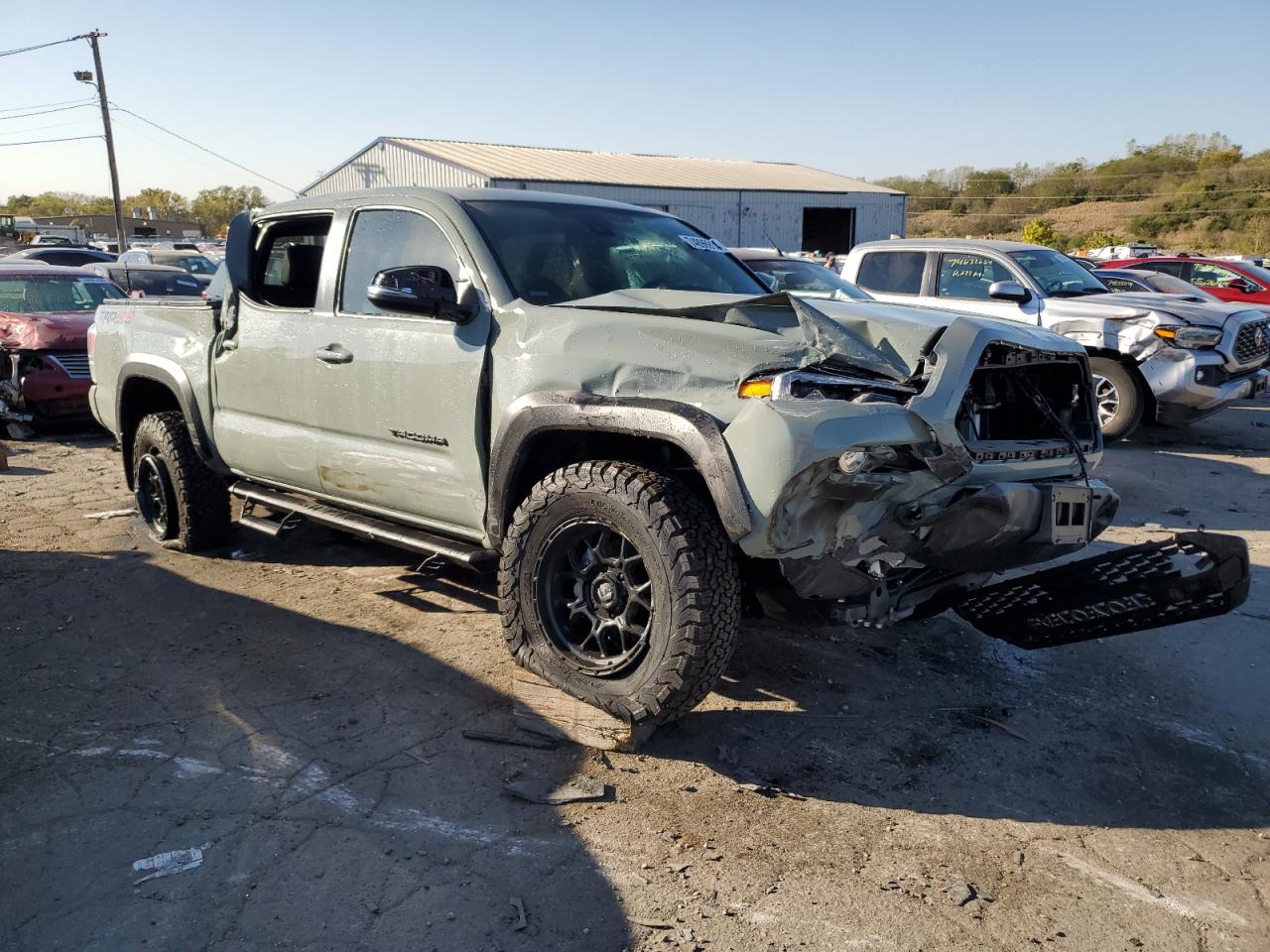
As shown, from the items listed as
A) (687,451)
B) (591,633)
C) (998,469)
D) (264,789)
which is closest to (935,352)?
(998,469)

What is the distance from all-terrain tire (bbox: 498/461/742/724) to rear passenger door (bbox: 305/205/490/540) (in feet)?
1.72

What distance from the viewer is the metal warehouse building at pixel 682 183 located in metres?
30.0

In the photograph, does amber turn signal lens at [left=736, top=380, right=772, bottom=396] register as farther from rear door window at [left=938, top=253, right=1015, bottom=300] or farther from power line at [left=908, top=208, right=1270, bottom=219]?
power line at [left=908, top=208, right=1270, bottom=219]

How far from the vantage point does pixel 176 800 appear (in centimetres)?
323

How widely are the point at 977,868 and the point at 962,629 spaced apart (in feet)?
6.64

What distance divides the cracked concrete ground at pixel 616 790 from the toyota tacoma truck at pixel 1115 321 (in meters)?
4.30

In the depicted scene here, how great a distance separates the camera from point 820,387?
3180 mm

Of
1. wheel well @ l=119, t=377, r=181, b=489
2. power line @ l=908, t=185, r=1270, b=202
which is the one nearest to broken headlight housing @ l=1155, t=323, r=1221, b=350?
wheel well @ l=119, t=377, r=181, b=489

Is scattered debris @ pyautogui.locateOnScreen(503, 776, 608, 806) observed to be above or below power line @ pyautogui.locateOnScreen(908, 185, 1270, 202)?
below

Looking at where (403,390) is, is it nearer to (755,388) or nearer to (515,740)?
(515,740)

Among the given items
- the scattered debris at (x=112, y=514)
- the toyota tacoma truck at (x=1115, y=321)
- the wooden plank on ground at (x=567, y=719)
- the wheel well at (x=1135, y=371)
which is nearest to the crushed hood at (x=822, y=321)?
the wooden plank on ground at (x=567, y=719)

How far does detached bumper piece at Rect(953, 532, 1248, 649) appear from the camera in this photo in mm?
3361

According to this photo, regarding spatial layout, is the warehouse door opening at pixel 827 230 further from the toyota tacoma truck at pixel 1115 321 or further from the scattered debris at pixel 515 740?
the scattered debris at pixel 515 740

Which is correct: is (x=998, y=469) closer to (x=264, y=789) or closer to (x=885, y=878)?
(x=885, y=878)
